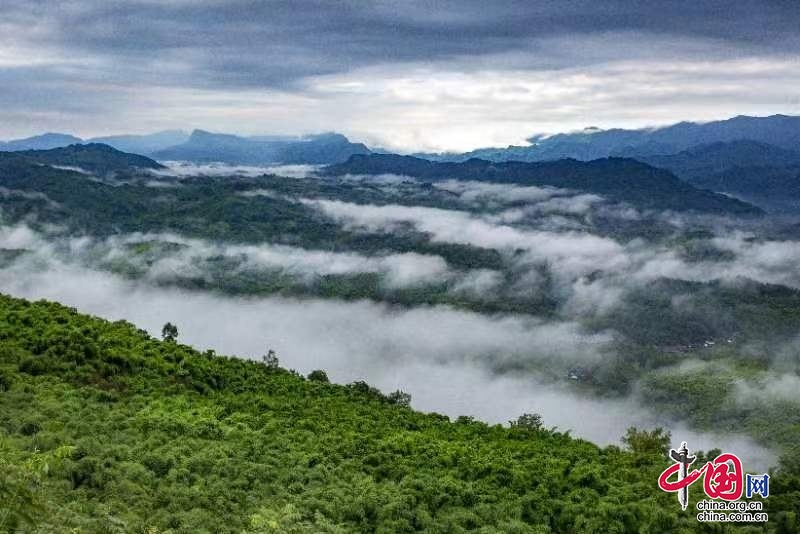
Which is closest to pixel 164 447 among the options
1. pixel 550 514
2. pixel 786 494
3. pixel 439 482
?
pixel 439 482

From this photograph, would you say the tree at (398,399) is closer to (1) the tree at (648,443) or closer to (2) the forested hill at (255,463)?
(2) the forested hill at (255,463)

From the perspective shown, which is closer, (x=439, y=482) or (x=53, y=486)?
(x=53, y=486)

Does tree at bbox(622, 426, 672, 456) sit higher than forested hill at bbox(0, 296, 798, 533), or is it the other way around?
forested hill at bbox(0, 296, 798, 533)

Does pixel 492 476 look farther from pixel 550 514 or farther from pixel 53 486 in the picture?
pixel 53 486

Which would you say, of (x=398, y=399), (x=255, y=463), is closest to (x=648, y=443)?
(x=398, y=399)

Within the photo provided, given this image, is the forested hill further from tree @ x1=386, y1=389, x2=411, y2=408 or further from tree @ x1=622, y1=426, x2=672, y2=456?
tree @ x1=386, y1=389, x2=411, y2=408

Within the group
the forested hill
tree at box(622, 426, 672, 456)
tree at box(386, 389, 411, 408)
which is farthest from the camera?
tree at box(386, 389, 411, 408)

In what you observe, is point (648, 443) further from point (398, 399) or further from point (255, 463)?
point (255, 463)

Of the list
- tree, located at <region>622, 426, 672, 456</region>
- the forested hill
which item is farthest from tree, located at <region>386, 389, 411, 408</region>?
tree, located at <region>622, 426, 672, 456</region>
